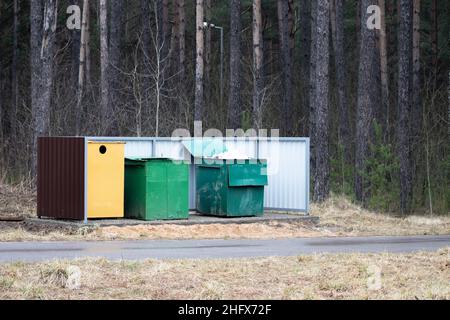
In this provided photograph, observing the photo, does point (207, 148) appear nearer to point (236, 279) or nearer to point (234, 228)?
point (234, 228)

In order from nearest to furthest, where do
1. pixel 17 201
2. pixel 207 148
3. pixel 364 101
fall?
1. pixel 207 148
2. pixel 17 201
3. pixel 364 101

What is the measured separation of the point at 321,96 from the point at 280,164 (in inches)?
251

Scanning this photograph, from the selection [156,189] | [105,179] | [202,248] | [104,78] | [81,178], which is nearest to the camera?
[202,248]

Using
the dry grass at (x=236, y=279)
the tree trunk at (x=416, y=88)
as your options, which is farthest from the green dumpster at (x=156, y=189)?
the tree trunk at (x=416, y=88)

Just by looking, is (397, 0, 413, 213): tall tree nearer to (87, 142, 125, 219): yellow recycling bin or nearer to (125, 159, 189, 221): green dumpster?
(125, 159, 189, 221): green dumpster

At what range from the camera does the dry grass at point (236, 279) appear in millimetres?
12203

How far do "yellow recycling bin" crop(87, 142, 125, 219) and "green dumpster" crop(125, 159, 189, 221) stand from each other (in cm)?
45

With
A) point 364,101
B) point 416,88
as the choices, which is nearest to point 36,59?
point 364,101

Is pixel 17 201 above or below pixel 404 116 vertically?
below

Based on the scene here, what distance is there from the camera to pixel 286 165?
2339 centimetres

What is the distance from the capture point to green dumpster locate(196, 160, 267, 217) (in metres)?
21.8

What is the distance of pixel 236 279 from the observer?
13492 millimetres

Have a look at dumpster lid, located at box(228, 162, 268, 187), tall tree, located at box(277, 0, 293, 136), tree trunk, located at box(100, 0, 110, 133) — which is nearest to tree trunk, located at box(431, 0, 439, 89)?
tall tree, located at box(277, 0, 293, 136)
